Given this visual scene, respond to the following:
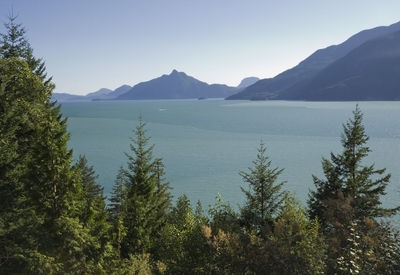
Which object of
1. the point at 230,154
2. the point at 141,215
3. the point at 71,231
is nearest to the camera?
the point at 71,231

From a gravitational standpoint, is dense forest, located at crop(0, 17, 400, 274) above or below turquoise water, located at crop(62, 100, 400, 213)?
above

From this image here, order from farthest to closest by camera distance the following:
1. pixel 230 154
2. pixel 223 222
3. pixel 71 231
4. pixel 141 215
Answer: pixel 230 154, pixel 141 215, pixel 223 222, pixel 71 231

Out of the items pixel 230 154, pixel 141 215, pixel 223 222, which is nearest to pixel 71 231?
pixel 141 215


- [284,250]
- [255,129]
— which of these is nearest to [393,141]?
[255,129]

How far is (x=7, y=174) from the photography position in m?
15.0

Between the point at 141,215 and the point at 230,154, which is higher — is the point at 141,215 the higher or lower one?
the higher one

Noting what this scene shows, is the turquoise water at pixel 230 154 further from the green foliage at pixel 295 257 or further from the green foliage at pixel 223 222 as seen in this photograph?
the green foliage at pixel 295 257

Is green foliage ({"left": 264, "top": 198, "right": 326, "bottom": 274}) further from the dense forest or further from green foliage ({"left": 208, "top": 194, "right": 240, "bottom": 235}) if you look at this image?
green foliage ({"left": 208, "top": 194, "right": 240, "bottom": 235})

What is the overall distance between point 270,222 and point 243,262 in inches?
489

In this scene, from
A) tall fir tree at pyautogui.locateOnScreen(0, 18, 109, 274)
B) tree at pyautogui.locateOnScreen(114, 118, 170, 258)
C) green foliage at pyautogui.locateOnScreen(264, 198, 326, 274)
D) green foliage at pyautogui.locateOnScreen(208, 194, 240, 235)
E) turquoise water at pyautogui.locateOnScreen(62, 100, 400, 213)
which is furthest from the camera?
turquoise water at pyautogui.locateOnScreen(62, 100, 400, 213)

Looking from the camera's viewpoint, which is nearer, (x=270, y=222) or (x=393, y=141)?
(x=270, y=222)

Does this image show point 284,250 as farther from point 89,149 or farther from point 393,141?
point 393,141

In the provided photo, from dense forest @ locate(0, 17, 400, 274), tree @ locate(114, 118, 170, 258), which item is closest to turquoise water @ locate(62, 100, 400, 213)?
tree @ locate(114, 118, 170, 258)

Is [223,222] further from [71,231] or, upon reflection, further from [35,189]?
[35,189]
